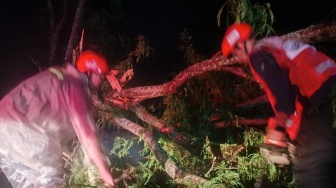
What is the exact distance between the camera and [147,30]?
611 centimetres

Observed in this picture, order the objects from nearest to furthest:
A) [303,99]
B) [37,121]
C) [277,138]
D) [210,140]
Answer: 1. [303,99]
2. [277,138]
3. [37,121]
4. [210,140]

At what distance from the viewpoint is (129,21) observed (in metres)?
6.22

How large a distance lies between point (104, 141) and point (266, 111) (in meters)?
2.44

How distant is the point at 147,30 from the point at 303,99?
4.21 m

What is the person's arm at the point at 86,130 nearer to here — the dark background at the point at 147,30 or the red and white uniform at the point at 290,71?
the red and white uniform at the point at 290,71

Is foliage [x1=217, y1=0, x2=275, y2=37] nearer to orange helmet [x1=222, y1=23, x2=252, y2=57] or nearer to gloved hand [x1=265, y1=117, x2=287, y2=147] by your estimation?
orange helmet [x1=222, y1=23, x2=252, y2=57]

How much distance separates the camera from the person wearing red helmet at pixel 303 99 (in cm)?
225

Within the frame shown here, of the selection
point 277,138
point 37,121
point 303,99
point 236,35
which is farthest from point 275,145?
point 37,121

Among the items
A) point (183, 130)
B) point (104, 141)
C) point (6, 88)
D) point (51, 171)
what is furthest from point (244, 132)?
point (6, 88)

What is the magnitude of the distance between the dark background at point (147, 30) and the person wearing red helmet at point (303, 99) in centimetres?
322

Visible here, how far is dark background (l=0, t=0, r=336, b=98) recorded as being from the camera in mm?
5742

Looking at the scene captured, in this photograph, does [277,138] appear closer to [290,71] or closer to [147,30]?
[290,71]

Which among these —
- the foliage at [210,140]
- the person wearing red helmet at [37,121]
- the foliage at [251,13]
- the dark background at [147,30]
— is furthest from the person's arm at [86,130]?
the dark background at [147,30]

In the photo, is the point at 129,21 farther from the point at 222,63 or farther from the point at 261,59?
the point at 261,59
